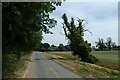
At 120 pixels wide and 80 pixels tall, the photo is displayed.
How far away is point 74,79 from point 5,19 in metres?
6.88

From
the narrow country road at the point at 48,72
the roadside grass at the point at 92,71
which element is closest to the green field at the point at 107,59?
the roadside grass at the point at 92,71

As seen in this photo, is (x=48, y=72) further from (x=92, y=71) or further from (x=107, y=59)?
(x=107, y=59)

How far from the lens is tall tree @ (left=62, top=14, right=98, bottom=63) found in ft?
216

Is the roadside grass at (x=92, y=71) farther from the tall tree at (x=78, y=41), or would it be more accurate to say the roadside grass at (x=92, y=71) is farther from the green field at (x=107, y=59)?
the tall tree at (x=78, y=41)

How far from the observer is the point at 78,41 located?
68.5 m

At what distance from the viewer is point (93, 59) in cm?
6525

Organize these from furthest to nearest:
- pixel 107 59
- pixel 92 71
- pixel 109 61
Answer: pixel 107 59
pixel 109 61
pixel 92 71

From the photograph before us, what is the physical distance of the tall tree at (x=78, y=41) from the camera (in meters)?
65.8

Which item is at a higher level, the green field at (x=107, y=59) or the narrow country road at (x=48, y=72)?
the narrow country road at (x=48, y=72)

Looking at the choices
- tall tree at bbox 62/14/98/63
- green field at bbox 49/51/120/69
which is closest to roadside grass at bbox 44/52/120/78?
green field at bbox 49/51/120/69

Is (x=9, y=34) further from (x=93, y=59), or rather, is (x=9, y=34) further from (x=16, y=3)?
(x=93, y=59)

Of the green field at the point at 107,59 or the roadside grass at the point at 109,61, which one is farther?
the green field at the point at 107,59

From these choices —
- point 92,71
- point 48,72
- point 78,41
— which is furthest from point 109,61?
point 48,72

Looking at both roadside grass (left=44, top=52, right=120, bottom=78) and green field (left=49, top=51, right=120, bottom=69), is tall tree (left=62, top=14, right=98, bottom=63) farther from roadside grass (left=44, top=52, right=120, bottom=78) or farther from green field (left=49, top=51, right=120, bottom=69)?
roadside grass (left=44, top=52, right=120, bottom=78)
